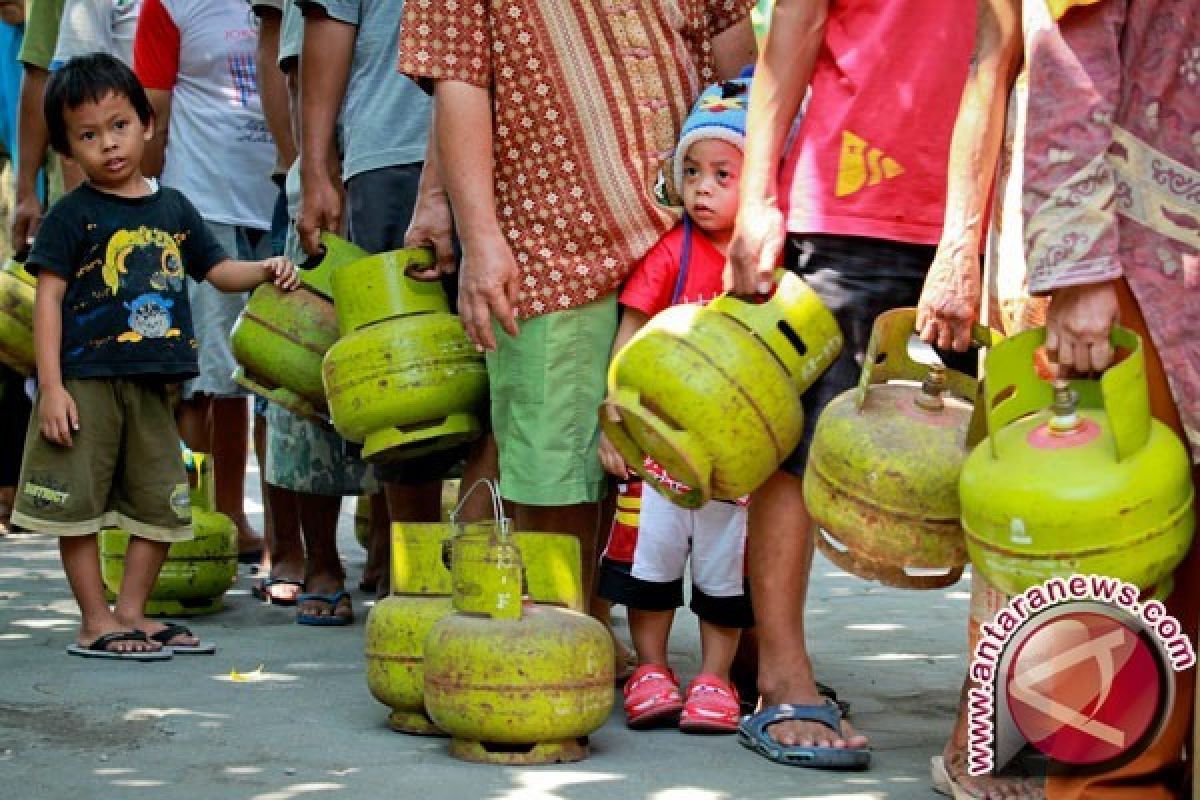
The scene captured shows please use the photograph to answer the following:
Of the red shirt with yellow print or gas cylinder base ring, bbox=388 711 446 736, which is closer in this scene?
the red shirt with yellow print

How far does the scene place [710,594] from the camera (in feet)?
15.9

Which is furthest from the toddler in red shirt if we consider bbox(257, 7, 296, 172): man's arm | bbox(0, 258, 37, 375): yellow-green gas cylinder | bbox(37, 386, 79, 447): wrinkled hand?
bbox(0, 258, 37, 375): yellow-green gas cylinder

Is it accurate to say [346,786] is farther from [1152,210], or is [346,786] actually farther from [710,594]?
[1152,210]

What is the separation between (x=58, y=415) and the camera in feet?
18.4

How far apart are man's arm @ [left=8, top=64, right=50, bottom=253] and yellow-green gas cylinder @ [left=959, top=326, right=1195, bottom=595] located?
17.2ft

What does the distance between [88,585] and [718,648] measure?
1.95 m

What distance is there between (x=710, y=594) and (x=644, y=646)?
0.71 feet

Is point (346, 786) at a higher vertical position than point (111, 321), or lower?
lower

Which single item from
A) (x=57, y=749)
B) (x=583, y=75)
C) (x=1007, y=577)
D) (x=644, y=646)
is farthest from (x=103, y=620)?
(x=1007, y=577)

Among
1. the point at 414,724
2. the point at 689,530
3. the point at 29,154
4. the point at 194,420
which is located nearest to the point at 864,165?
the point at 689,530

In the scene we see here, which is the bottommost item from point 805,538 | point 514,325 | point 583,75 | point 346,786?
point 346,786

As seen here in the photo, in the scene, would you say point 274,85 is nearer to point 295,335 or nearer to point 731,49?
point 295,335

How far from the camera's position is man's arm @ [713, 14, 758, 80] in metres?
5.08

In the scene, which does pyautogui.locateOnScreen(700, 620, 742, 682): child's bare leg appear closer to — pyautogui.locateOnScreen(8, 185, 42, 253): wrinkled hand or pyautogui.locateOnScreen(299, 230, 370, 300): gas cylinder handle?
pyautogui.locateOnScreen(299, 230, 370, 300): gas cylinder handle
